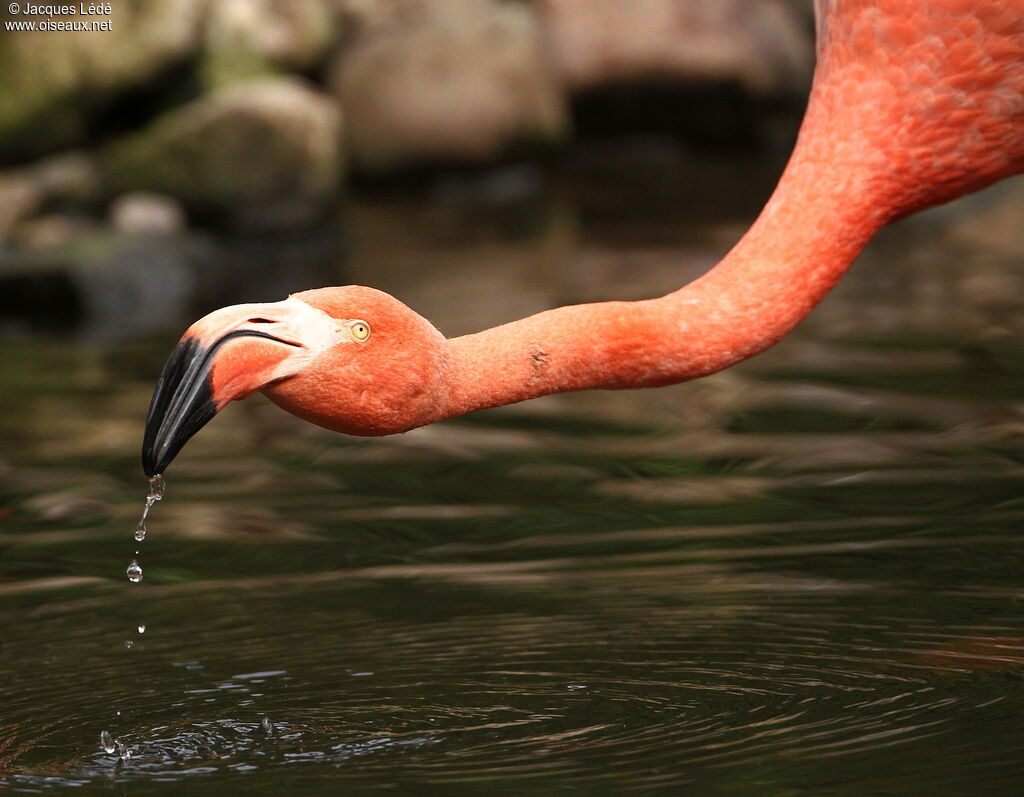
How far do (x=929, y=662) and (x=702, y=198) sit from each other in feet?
35.4

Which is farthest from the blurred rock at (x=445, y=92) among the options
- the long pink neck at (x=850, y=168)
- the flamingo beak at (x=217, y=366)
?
the flamingo beak at (x=217, y=366)

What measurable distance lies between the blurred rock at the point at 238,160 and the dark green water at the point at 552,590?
4.27 m

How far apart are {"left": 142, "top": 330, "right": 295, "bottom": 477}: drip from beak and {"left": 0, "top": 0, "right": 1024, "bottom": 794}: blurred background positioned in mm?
930

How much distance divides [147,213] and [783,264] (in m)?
9.41

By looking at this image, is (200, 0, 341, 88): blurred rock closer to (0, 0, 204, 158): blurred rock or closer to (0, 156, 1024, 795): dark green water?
(0, 0, 204, 158): blurred rock

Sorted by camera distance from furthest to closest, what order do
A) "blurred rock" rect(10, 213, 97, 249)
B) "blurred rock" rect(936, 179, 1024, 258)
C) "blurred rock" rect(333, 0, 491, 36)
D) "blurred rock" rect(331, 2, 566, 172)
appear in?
"blurred rock" rect(333, 0, 491, 36) < "blurred rock" rect(331, 2, 566, 172) < "blurred rock" rect(10, 213, 97, 249) < "blurred rock" rect(936, 179, 1024, 258)

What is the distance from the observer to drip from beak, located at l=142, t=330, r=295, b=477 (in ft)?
11.5

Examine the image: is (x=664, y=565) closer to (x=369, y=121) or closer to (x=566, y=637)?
(x=566, y=637)

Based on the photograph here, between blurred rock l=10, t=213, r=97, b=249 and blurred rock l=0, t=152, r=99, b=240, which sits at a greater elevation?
blurred rock l=0, t=152, r=99, b=240

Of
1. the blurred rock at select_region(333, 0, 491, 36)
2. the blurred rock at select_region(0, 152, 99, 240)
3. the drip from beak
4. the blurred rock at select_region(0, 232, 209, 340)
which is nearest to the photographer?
the drip from beak

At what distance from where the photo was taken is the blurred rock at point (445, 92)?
1595cm

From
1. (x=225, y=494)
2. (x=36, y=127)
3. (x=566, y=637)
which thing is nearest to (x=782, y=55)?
(x=36, y=127)

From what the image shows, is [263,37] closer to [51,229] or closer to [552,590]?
Result: [51,229]

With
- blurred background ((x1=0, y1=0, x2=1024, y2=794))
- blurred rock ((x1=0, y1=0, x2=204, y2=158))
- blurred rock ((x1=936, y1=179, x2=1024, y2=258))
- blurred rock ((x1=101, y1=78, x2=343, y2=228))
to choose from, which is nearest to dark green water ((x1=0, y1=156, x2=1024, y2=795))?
blurred background ((x1=0, y1=0, x2=1024, y2=794))
